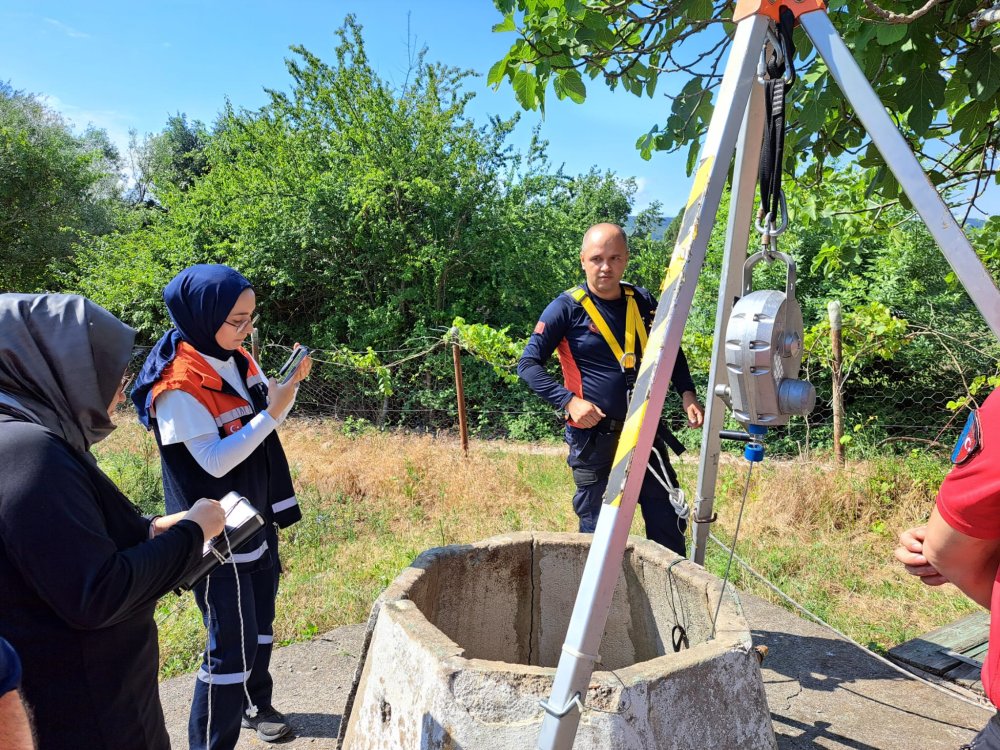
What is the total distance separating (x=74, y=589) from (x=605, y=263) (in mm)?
2556

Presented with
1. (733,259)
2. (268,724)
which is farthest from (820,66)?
(268,724)

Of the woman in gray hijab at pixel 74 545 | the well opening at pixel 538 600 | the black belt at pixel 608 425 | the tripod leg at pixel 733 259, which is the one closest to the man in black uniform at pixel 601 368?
the black belt at pixel 608 425

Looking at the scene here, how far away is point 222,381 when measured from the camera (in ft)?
8.41

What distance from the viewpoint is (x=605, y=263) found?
11.0 ft

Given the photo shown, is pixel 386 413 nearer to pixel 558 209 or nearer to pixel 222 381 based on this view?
pixel 558 209

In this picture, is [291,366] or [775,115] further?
[291,366]

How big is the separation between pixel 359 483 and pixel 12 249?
60.1 feet

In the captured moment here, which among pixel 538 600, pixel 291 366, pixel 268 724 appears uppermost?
pixel 291 366

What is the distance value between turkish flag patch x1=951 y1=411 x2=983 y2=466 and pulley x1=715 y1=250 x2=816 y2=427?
343 mm

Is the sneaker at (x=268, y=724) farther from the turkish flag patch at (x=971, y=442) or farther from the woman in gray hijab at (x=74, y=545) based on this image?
the turkish flag patch at (x=971, y=442)

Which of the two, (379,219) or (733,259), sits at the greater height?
(379,219)

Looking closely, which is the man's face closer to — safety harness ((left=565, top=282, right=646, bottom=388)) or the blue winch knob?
safety harness ((left=565, top=282, right=646, bottom=388))

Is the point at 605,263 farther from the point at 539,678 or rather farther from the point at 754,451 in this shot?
the point at 539,678

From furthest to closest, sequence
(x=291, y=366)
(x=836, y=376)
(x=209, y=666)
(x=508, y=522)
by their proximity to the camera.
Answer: (x=836, y=376) → (x=508, y=522) → (x=291, y=366) → (x=209, y=666)
